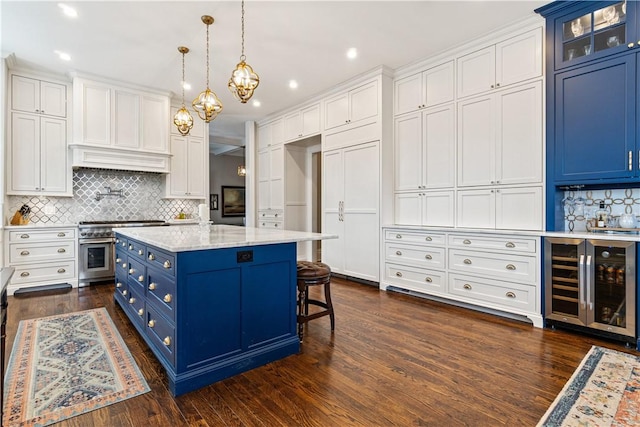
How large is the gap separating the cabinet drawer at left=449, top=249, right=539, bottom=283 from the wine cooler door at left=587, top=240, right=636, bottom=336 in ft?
1.51

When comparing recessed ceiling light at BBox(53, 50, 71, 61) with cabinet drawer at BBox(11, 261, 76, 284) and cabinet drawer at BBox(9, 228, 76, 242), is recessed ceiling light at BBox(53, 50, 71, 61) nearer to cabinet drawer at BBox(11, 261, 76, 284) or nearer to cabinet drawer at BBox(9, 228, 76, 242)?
cabinet drawer at BBox(9, 228, 76, 242)

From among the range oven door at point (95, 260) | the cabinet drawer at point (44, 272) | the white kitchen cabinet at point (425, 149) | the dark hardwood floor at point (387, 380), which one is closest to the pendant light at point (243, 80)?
the dark hardwood floor at point (387, 380)

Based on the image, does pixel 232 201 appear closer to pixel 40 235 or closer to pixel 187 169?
pixel 187 169

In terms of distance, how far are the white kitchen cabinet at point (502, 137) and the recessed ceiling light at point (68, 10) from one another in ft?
14.1

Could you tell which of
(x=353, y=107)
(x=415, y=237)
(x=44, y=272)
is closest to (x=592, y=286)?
(x=415, y=237)

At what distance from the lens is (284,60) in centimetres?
448

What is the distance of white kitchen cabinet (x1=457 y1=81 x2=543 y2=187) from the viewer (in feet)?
11.3

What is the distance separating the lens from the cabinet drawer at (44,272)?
175 inches

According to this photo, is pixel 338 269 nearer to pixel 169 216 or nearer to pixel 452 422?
pixel 169 216

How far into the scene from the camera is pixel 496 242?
11.4ft

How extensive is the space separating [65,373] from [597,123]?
15.6 ft

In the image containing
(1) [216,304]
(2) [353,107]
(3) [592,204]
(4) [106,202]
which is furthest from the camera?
(4) [106,202]

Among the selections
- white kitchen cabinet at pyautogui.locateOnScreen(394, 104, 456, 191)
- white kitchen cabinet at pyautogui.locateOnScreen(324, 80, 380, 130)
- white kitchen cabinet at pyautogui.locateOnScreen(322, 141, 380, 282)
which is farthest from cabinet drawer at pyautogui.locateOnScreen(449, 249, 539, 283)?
white kitchen cabinet at pyautogui.locateOnScreen(324, 80, 380, 130)

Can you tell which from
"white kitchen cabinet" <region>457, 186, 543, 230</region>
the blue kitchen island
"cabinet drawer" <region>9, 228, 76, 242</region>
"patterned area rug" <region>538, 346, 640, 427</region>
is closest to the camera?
"patterned area rug" <region>538, 346, 640, 427</region>
